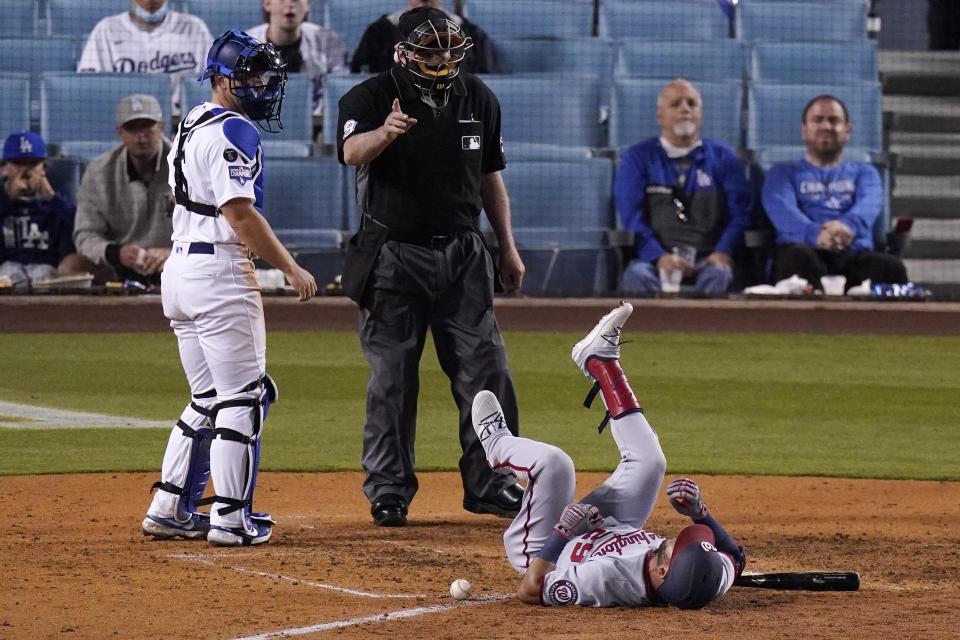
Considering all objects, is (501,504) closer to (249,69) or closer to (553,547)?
(553,547)

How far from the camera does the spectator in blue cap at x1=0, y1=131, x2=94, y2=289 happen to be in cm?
1130

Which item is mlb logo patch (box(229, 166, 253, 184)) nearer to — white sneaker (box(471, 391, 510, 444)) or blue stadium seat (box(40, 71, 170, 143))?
white sneaker (box(471, 391, 510, 444))

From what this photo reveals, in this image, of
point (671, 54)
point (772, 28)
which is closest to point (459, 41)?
point (671, 54)

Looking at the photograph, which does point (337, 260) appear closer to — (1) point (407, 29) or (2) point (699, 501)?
(1) point (407, 29)

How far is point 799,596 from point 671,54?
32.7 ft

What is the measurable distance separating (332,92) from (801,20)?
16.8 feet

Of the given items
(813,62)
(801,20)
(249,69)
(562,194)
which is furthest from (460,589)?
(801,20)

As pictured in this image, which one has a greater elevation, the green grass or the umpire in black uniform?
the umpire in black uniform

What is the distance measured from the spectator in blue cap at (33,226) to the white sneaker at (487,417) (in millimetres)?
7447

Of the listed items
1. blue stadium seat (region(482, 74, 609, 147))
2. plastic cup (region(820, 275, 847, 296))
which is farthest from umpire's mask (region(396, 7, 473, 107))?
blue stadium seat (region(482, 74, 609, 147))

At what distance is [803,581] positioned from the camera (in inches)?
172

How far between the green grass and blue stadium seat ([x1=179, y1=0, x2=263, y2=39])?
143 inches

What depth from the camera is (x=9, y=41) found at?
13.3 m

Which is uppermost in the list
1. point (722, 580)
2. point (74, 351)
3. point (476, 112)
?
point (476, 112)
